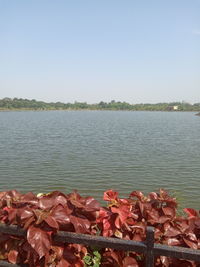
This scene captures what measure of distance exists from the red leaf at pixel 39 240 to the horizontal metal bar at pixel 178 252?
882 millimetres

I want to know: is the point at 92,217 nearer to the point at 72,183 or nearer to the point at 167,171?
the point at 72,183

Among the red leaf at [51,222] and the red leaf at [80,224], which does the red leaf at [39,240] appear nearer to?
the red leaf at [51,222]

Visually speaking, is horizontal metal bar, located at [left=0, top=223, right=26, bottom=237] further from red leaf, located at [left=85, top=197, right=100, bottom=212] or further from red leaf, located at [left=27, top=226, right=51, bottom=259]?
red leaf, located at [left=85, top=197, right=100, bottom=212]

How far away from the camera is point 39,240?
2.23 m

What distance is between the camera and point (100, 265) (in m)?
2.56

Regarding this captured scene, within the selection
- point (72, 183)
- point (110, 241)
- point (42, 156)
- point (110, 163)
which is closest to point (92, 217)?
point (110, 241)

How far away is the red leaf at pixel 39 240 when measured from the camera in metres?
2.21

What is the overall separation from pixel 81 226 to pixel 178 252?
823 mm

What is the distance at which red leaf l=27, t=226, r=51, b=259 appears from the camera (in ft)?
7.24

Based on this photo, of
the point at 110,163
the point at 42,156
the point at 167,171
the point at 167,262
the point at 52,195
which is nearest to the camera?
the point at 167,262

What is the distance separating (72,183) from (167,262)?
10296 mm

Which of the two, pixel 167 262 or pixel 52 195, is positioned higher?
pixel 52 195

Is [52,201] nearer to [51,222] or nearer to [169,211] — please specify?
[51,222]

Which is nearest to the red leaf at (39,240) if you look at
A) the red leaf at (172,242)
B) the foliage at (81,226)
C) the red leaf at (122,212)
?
the foliage at (81,226)
